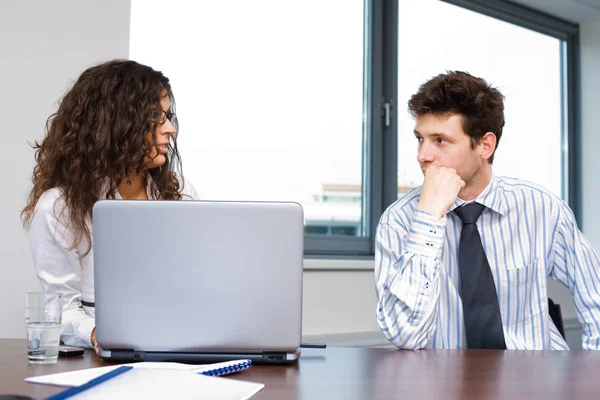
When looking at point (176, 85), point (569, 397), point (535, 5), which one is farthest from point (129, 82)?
point (535, 5)

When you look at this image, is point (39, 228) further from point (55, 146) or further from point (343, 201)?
point (343, 201)

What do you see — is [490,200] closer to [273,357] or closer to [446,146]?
[446,146]

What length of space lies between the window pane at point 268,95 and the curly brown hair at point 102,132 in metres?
0.75

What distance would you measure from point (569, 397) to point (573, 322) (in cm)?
316

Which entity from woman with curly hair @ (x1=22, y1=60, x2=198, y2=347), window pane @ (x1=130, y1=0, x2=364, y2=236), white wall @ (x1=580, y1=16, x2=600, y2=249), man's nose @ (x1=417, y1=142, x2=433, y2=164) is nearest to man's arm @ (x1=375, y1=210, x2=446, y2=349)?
man's nose @ (x1=417, y1=142, x2=433, y2=164)

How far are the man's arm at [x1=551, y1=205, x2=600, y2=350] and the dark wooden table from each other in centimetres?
38

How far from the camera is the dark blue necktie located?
1.71 metres

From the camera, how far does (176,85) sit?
2.82 meters

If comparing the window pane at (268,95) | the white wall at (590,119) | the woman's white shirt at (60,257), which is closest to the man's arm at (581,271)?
the woman's white shirt at (60,257)

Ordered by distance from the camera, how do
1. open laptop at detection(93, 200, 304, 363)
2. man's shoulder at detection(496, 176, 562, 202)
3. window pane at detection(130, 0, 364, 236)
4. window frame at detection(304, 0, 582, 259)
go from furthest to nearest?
window frame at detection(304, 0, 582, 259), window pane at detection(130, 0, 364, 236), man's shoulder at detection(496, 176, 562, 202), open laptop at detection(93, 200, 304, 363)

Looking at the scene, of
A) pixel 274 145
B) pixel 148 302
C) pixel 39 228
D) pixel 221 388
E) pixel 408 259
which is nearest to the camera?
pixel 221 388

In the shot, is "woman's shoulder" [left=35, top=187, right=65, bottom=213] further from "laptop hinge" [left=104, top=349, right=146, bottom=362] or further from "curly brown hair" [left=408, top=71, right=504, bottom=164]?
"curly brown hair" [left=408, top=71, right=504, bottom=164]

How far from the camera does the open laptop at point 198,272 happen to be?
115 cm

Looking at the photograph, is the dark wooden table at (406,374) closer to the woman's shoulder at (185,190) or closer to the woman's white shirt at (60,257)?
the woman's white shirt at (60,257)
